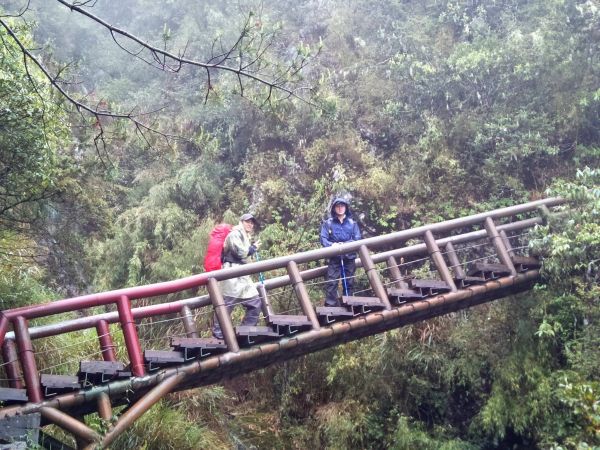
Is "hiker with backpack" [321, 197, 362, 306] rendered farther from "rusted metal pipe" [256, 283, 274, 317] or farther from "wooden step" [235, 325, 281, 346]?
"wooden step" [235, 325, 281, 346]

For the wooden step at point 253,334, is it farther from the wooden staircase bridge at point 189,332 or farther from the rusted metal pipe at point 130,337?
the rusted metal pipe at point 130,337

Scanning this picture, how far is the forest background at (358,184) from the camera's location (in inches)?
258

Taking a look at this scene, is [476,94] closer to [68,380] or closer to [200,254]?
[200,254]

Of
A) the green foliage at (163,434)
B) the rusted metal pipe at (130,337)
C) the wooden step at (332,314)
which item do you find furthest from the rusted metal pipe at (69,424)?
the wooden step at (332,314)

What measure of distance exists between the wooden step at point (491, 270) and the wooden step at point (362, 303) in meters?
1.68

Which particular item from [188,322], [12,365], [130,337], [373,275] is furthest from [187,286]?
[373,275]

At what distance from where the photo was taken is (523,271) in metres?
7.30

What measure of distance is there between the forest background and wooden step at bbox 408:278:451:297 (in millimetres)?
1411

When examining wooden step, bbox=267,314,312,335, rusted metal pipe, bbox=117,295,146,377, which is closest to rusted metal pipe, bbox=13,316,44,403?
rusted metal pipe, bbox=117,295,146,377

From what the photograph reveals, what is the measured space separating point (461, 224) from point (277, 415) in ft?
12.7

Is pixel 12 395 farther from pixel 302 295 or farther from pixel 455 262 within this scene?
pixel 455 262

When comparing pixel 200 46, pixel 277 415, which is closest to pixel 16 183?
pixel 277 415

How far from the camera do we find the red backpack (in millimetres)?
Answer: 6082

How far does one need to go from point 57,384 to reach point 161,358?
0.88m
